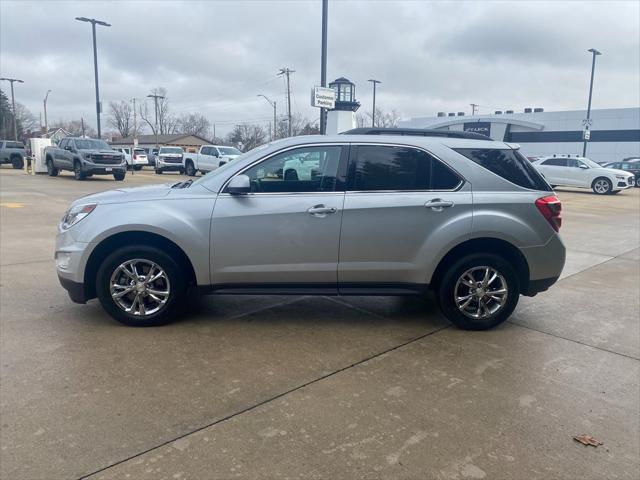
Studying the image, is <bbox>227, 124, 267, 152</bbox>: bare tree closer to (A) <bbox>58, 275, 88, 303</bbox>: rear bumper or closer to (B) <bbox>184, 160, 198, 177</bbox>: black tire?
(B) <bbox>184, 160, 198, 177</bbox>: black tire

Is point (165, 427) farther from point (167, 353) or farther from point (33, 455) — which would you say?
point (167, 353)

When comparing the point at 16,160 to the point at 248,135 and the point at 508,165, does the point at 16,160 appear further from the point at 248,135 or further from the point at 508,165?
the point at 248,135

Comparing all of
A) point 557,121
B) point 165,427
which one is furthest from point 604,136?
point 165,427

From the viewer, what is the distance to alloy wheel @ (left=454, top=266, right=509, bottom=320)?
4641mm

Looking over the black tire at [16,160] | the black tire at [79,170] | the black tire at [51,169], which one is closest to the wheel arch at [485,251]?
the black tire at [79,170]

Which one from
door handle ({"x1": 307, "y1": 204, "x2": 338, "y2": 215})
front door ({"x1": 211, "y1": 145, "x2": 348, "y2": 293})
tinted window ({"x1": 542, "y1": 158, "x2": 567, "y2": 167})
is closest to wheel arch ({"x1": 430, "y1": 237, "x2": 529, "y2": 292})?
front door ({"x1": 211, "y1": 145, "x2": 348, "y2": 293})

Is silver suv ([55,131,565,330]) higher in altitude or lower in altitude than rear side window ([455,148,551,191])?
lower

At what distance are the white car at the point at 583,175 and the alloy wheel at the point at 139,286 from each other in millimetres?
22829

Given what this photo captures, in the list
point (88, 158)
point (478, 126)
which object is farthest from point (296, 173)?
point (478, 126)

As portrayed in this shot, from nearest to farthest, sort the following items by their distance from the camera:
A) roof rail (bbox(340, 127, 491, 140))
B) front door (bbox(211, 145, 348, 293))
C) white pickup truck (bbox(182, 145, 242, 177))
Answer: front door (bbox(211, 145, 348, 293)), roof rail (bbox(340, 127, 491, 140)), white pickup truck (bbox(182, 145, 242, 177))

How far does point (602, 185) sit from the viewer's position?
24125 mm

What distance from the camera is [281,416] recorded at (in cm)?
312

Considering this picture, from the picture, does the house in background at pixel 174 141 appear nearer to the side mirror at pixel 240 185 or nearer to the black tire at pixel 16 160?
the black tire at pixel 16 160

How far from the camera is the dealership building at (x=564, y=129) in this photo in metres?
47.6
